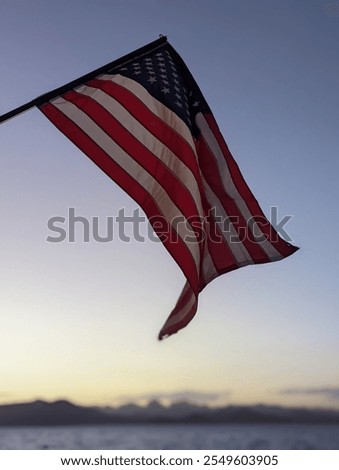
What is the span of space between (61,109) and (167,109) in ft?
4.32

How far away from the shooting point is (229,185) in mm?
7859

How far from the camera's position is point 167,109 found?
303 inches

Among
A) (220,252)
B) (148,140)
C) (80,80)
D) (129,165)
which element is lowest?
(220,252)

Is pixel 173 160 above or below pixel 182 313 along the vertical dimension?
above

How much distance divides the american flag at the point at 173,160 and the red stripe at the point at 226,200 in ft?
0.03

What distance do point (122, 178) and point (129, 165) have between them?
18cm

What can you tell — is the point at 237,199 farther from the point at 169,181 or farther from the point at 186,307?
the point at 186,307

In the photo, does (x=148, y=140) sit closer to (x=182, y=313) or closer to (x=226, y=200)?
(x=226, y=200)

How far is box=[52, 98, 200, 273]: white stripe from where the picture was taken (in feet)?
22.5

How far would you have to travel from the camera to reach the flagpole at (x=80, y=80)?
6.31 meters

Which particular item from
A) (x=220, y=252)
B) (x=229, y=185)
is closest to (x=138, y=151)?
(x=229, y=185)

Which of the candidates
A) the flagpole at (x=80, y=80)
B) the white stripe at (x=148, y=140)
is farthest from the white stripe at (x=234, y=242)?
the flagpole at (x=80, y=80)
